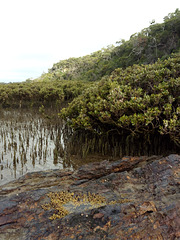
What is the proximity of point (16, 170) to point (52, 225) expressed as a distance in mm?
3825

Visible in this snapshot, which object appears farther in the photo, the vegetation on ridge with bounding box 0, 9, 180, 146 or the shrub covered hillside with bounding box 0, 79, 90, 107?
the shrub covered hillside with bounding box 0, 79, 90, 107

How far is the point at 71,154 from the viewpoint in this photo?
23.7ft

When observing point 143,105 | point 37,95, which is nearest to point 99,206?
point 143,105

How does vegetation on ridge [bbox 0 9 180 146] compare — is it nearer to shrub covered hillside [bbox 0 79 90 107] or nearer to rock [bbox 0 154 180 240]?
shrub covered hillside [bbox 0 79 90 107]

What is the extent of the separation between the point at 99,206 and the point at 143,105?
11.7ft

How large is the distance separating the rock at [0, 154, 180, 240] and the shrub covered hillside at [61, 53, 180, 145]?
6.07 ft

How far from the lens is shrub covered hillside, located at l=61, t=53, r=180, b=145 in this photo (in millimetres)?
5488

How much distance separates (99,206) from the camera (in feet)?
9.05

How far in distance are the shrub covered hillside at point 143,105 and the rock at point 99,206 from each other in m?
1.85

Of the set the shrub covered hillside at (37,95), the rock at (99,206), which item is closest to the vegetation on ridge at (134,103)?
the shrub covered hillside at (37,95)

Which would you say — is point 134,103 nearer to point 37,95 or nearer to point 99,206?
point 99,206

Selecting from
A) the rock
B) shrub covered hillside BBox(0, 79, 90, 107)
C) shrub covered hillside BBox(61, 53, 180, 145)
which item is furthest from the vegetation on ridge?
the rock

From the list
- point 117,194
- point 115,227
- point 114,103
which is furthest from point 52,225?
point 114,103

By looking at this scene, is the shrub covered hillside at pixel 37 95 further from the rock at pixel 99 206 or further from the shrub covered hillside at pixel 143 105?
the rock at pixel 99 206
